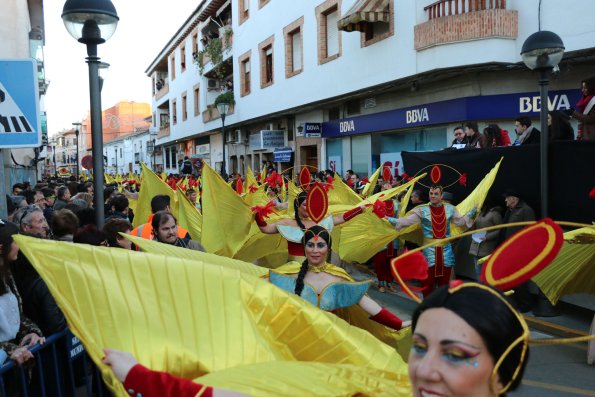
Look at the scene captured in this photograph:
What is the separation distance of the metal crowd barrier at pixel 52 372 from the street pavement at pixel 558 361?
302cm

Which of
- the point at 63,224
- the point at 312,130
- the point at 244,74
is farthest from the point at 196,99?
the point at 63,224

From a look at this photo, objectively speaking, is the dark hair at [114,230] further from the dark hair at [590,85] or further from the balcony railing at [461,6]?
the balcony railing at [461,6]

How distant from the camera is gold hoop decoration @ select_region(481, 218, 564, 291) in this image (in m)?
1.59

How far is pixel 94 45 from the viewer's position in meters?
5.43

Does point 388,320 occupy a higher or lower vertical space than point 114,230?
lower

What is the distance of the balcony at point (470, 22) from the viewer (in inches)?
494

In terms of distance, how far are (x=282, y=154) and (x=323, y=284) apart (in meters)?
19.9

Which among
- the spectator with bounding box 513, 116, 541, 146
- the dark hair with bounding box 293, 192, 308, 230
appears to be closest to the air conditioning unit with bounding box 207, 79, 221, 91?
the spectator with bounding box 513, 116, 541, 146

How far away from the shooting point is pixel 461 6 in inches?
511

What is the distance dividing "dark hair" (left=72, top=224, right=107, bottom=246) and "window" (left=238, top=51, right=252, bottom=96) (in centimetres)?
2242

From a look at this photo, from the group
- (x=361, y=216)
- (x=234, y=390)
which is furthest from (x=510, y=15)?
(x=234, y=390)

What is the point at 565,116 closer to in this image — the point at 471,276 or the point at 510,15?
the point at 471,276

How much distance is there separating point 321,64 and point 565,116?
1203cm

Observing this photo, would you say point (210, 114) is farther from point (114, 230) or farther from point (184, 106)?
point (114, 230)
